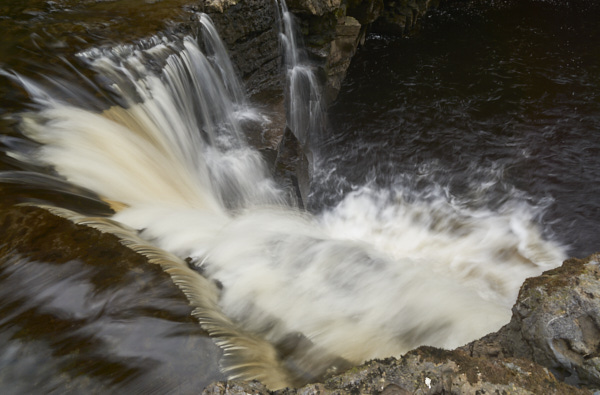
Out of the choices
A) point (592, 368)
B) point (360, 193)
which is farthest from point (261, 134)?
point (592, 368)

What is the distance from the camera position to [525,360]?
6.54 feet

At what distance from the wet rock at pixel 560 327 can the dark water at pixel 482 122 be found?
10.3 ft

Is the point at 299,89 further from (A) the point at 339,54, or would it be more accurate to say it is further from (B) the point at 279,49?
(A) the point at 339,54

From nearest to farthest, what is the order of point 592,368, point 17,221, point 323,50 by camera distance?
point 592,368, point 17,221, point 323,50

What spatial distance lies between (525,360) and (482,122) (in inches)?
235

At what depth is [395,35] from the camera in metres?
10.5

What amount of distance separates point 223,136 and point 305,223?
1.91 metres

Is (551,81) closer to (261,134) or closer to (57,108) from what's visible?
(261,134)

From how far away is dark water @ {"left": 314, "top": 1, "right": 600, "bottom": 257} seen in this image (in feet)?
19.4

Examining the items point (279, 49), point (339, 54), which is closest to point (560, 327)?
point (279, 49)

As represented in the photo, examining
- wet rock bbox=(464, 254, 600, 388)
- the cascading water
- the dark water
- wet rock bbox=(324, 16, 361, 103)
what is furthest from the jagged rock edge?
wet rock bbox=(324, 16, 361, 103)

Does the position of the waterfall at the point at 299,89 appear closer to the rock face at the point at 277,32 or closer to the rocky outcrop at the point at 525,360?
the rock face at the point at 277,32

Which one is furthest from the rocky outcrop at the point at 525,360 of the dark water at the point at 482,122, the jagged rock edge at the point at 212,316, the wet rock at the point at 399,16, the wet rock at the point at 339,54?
the wet rock at the point at 399,16

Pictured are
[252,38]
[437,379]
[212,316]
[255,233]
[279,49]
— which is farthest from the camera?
[279,49]
